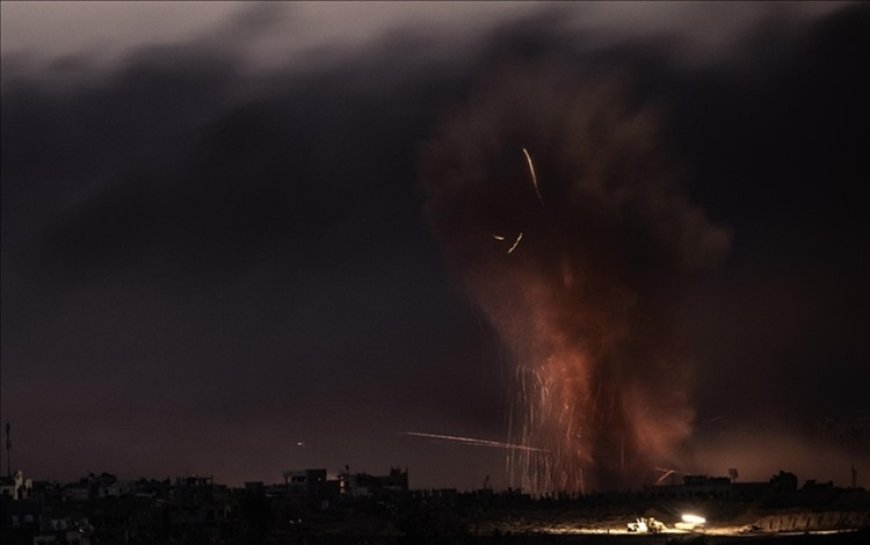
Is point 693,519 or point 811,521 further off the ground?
point 693,519

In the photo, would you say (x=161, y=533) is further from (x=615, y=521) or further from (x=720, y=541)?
(x=720, y=541)

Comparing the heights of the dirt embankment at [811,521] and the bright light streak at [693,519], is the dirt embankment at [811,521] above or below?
below

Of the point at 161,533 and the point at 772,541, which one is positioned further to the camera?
the point at 161,533

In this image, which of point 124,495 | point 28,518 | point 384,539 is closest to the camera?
point 384,539

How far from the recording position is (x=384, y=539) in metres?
119

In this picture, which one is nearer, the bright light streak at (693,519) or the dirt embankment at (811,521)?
the dirt embankment at (811,521)

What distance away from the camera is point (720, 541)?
10119 cm

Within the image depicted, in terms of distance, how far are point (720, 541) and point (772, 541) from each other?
512cm

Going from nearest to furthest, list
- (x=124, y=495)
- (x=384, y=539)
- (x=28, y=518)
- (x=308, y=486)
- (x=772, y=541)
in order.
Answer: (x=772, y=541) → (x=384, y=539) → (x=28, y=518) → (x=124, y=495) → (x=308, y=486)

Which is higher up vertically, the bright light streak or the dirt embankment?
the bright light streak

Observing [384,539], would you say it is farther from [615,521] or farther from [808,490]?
[808,490]

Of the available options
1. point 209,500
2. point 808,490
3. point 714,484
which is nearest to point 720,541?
point 808,490

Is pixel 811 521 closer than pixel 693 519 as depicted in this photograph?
Yes

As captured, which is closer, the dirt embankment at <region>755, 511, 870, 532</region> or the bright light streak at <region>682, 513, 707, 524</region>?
the dirt embankment at <region>755, 511, 870, 532</region>
